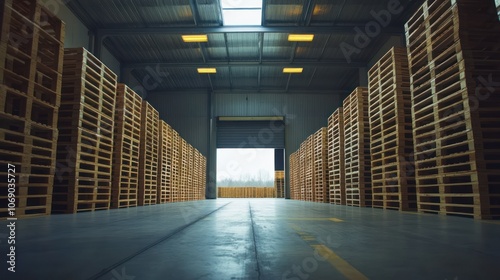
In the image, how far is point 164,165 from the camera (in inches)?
562

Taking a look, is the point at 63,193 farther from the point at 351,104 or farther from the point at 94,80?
the point at 351,104

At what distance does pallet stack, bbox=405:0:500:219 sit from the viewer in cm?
521

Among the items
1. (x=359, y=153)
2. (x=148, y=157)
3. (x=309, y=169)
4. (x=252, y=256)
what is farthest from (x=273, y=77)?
(x=252, y=256)

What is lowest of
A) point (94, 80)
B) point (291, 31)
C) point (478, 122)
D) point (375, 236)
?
point (375, 236)

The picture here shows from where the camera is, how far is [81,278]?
1.67m

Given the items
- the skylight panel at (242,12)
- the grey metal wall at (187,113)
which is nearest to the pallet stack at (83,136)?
the skylight panel at (242,12)

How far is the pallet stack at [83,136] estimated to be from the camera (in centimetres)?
684

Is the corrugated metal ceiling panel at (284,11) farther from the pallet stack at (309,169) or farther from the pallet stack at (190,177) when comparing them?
A: the pallet stack at (190,177)

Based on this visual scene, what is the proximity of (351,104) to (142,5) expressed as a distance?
9812mm

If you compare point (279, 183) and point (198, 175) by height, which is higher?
point (198, 175)

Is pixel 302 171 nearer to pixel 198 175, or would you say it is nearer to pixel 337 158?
pixel 198 175

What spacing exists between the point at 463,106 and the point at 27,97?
7160mm

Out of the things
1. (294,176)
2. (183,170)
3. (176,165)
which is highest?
(176,165)

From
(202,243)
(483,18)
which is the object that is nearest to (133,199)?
(202,243)
